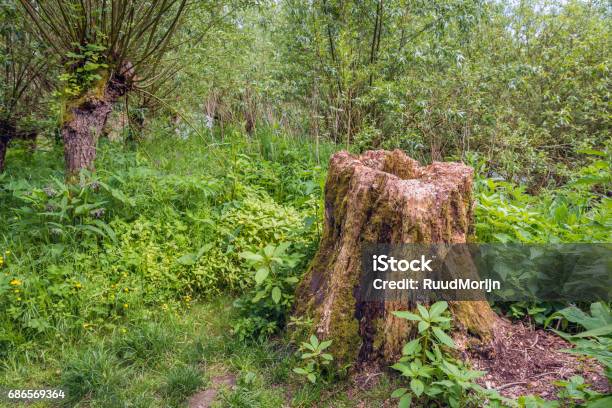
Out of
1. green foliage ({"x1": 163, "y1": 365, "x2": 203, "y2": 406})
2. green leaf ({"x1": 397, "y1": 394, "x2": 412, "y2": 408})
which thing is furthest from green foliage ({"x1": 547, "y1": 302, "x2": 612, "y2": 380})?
green foliage ({"x1": 163, "y1": 365, "x2": 203, "y2": 406})

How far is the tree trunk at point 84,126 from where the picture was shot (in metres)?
4.48

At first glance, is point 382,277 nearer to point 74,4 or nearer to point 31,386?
point 31,386

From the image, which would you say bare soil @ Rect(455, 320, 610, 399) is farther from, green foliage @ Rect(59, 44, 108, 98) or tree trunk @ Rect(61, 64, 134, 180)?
tree trunk @ Rect(61, 64, 134, 180)

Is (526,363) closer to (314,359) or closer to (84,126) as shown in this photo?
(314,359)

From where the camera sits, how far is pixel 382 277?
2.74m

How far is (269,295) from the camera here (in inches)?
128

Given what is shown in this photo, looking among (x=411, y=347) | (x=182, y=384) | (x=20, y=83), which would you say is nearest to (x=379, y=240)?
(x=411, y=347)

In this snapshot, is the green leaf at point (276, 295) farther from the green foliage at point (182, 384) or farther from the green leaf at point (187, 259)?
the green leaf at point (187, 259)

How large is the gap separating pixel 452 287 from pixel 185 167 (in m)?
3.90

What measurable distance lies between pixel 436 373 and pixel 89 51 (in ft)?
12.5

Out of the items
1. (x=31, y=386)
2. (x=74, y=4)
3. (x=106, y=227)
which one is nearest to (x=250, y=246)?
(x=106, y=227)

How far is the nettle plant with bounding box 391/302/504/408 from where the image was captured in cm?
227

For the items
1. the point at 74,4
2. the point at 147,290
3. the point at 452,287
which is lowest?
the point at 147,290

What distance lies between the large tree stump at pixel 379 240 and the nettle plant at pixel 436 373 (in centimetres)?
20
